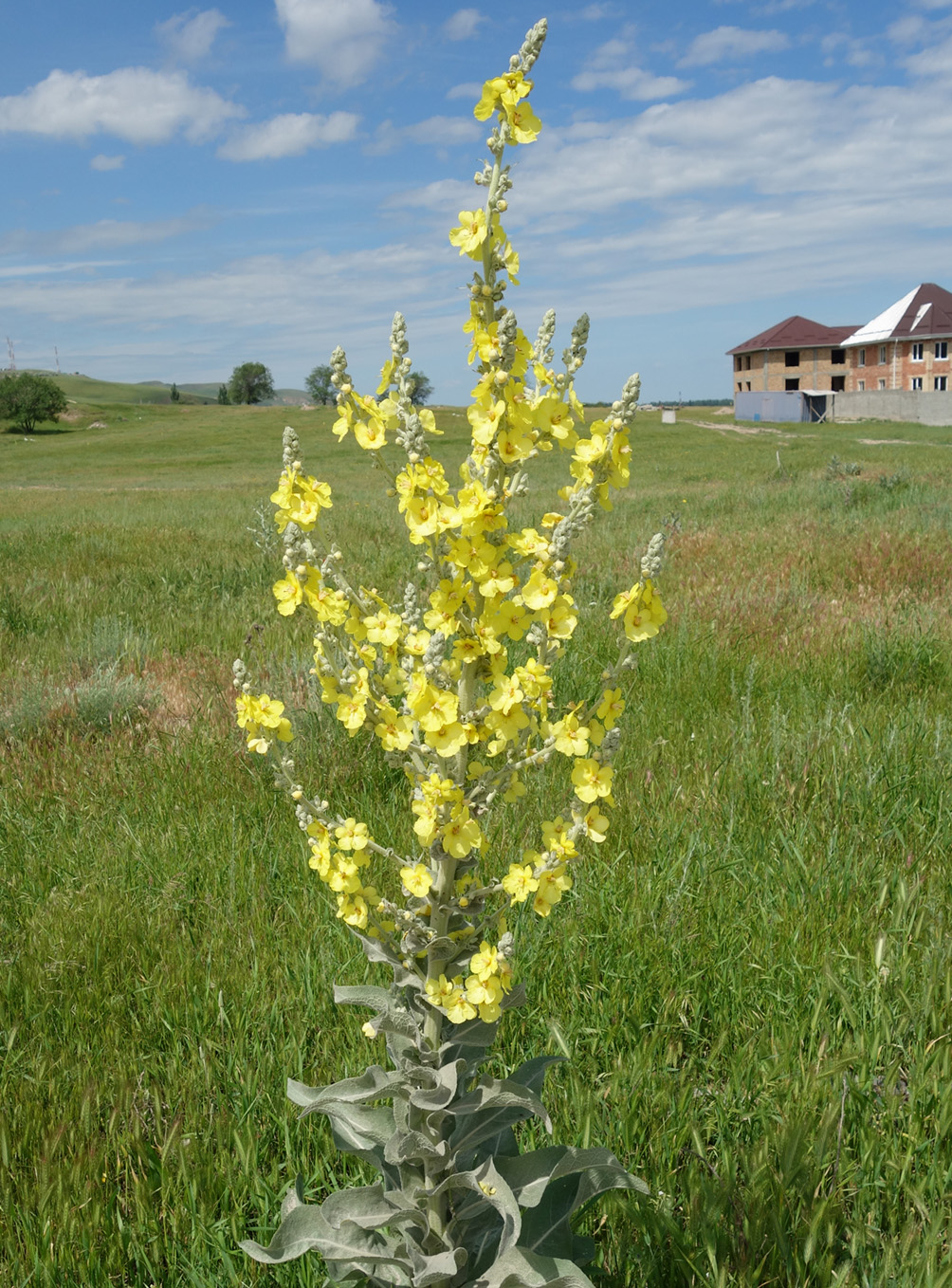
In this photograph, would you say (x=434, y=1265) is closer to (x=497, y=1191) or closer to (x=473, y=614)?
(x=497, y=1191)

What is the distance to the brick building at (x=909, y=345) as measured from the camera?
72.4 metres

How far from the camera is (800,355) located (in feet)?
274

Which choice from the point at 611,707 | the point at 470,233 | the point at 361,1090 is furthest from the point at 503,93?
the point at 361,1090

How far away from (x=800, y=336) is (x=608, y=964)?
89966 millimetres

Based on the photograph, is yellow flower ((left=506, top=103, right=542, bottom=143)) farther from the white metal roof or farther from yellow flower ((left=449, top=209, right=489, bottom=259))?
the white metal roof

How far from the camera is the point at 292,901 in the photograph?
11.1 feet

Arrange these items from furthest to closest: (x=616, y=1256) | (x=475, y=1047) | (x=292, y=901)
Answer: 1. (x=292, y=901)
2. (x=616, y=1256)
3. (x=475, y=1047)

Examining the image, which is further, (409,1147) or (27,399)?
(27,399)

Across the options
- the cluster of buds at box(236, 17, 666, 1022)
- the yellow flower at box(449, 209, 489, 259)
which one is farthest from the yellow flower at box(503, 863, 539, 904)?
the yellow flower at box(449, 209, 489, 259)

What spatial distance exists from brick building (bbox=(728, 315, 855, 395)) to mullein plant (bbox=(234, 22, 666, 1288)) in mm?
86976

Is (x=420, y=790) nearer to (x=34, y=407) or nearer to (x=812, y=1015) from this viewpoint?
(x=812, y=1015)

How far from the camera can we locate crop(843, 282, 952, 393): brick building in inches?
2849

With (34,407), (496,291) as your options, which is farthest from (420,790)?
(34,407)

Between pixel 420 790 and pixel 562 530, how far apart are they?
0.57m
